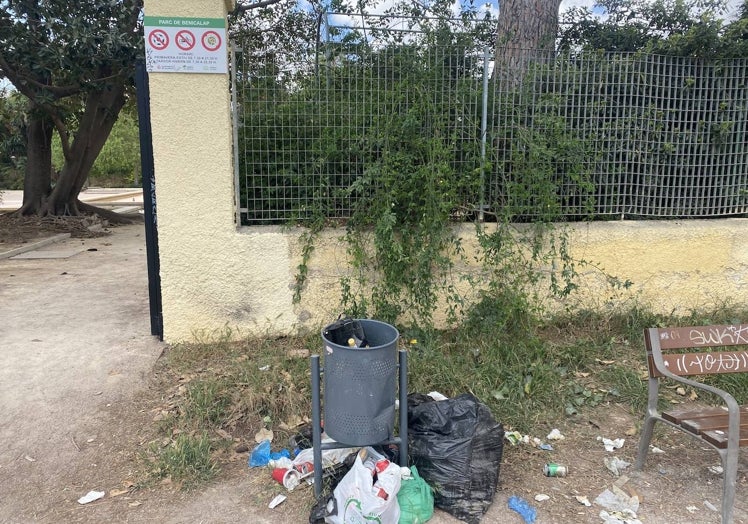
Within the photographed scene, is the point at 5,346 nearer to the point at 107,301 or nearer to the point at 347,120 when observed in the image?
the point at 107,301

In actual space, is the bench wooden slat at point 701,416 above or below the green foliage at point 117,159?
below

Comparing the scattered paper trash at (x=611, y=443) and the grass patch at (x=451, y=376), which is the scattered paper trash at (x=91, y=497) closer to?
the grass patch at (x=451, y=376)

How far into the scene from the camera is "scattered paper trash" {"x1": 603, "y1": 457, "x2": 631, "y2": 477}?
2.96 m

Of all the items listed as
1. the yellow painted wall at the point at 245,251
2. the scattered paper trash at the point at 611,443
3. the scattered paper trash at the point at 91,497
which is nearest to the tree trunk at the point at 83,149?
the yellow painted wall at the point at 245,251

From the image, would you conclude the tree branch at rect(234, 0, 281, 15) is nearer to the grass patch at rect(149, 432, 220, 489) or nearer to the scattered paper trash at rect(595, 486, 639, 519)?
the grass patch at rect(149, 432, 220, 489)

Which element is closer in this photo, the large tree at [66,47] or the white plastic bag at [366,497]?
the white plastic bag at [366,497]

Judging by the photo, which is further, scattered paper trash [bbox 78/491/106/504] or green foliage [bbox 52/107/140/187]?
green foliage [bbox 52/107/140/187]

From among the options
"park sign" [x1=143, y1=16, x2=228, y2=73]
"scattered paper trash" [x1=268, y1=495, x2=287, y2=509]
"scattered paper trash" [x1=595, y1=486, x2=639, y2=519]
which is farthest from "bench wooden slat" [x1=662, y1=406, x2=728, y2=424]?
"park sign" [x1=143, y1=16, x2=228, y2=73]

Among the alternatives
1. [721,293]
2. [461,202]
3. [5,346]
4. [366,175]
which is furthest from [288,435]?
[721,293]

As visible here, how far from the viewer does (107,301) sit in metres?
5.88

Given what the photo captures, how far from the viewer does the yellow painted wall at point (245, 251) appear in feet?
13.5

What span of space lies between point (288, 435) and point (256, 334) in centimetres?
141

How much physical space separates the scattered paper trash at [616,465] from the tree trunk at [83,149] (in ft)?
44.4

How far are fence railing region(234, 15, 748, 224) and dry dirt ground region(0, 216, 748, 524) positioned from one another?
5.71 ft
